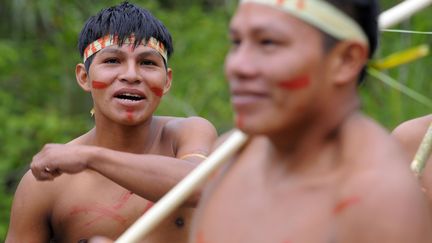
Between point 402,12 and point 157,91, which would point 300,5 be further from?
point 157,91

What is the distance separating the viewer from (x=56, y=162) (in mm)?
5141

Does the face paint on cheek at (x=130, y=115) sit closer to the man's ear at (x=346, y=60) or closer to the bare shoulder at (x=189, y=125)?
the bare shoulder at (x=189, y=125)

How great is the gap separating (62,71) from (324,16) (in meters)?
8.02

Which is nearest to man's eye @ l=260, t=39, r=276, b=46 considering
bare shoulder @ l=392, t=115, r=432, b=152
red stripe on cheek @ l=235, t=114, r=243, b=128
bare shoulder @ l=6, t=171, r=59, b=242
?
red stripe on cheek @ l=235, t=114, r=243, b=128

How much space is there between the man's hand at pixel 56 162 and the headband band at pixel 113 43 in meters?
0.91

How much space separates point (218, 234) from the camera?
12.6ft

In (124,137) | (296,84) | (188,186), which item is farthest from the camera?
(124,137)

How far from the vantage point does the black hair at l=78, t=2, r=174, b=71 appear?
6051 millimetres

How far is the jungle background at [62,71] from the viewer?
35.2 feet

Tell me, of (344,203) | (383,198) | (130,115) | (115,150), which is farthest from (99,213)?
(383,198)

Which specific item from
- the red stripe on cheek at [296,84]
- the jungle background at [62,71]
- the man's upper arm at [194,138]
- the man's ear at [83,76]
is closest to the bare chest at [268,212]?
the red stripe on cheek at [296,84]

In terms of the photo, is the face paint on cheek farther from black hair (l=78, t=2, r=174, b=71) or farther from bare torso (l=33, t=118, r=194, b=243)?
black hair (l=78, t=2, r=174, b=71)

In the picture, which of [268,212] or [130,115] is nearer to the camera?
[268,212]

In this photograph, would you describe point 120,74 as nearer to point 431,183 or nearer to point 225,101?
point 431,183
